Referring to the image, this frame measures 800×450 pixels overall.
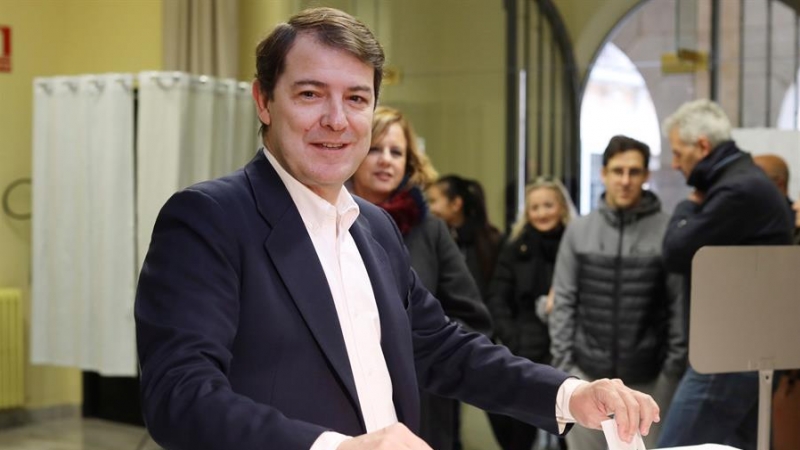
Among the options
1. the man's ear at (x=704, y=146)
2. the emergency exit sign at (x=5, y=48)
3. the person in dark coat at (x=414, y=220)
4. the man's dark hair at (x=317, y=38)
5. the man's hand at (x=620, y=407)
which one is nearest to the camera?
the man's hand at (x=620, y=407)

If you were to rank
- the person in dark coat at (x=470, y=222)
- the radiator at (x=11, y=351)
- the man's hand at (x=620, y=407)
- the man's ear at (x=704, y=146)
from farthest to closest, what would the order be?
the person in dark coat at (x=470, y=222) < the man's ear at (x=704, y=146) < the radiator at (x=11, y=351) < the man's hand at (x=620, y=407)

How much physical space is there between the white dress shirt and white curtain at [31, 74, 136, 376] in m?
1.13

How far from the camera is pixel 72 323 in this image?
281cm

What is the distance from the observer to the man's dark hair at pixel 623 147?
3.65 meters

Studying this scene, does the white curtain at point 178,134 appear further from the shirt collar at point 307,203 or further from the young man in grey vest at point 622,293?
the young man in grey vest at point 622,293

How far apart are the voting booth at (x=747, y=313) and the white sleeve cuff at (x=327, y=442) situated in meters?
1.43

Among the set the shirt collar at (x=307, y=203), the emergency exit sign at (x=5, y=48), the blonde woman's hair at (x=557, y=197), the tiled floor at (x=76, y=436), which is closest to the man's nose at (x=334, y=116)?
the shirt collar at (x=307, y=203)

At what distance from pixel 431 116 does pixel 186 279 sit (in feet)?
7.51

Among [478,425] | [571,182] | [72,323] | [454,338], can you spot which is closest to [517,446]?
[478,425]

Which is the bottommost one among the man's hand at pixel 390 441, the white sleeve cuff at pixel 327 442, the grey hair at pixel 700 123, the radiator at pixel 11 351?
the radiator at pixel 11 351

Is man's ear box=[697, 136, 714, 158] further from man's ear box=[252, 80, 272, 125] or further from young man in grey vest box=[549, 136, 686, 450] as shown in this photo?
man's ear box=[252, 80, 272, 125]

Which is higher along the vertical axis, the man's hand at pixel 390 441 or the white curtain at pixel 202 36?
the white curtain at pixel 202 36

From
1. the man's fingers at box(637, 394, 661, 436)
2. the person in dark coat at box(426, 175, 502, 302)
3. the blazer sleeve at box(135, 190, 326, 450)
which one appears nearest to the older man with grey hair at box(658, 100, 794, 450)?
the person in dark coat at box(426, 175, 502, 302)

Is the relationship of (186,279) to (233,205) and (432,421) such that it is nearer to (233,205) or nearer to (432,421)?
(233,205)
